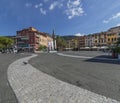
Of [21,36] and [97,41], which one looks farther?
[97,41]

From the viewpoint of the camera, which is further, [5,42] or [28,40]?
[28,40]

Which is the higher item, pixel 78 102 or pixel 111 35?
pixel 111 35

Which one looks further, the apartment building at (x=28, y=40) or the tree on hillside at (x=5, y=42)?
the apartment building at (x=28, y=40)

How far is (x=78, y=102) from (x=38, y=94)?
5.20 ft

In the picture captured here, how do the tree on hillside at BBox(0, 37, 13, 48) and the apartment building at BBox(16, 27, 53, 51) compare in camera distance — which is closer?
the tree on hillside at BBox(0, 37, 13, 48)

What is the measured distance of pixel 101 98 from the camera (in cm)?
424

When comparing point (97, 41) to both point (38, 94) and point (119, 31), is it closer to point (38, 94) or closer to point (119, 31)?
point (119, 31)

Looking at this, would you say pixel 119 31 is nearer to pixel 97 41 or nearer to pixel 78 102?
pixel 97 41

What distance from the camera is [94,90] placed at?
507cm

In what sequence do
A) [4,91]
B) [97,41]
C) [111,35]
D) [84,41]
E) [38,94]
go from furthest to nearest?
[84,41] → [97,41] → [111,35] → [4,91] → [38,94]

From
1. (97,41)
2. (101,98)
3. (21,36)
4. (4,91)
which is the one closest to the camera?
(101,98)

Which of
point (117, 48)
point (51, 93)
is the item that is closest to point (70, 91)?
point (51, 93)

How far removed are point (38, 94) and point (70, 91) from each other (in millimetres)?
1213

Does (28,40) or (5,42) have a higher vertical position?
(28,40)
